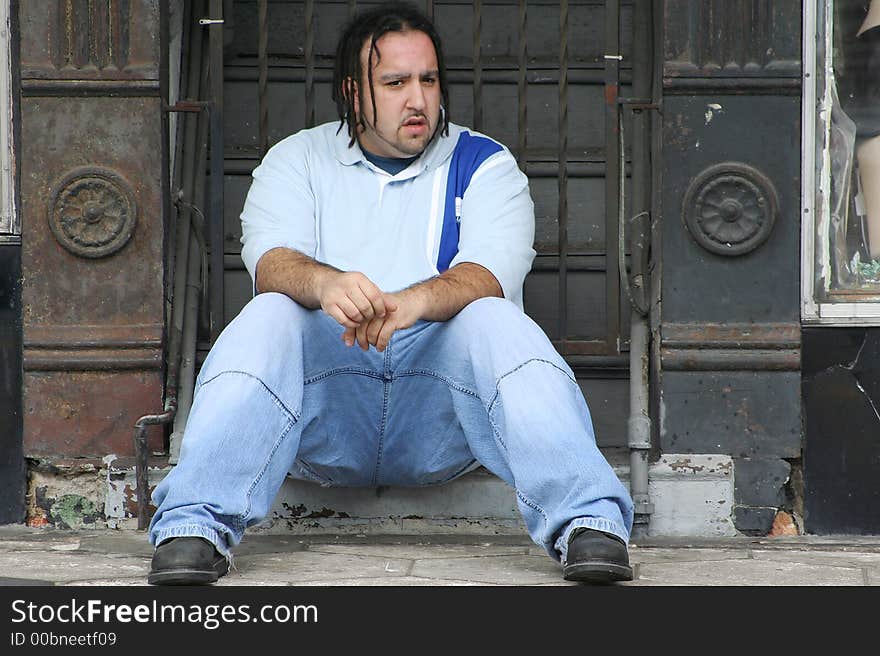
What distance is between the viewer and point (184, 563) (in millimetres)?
3043

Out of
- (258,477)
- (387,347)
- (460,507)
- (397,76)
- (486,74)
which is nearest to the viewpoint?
(258,477)

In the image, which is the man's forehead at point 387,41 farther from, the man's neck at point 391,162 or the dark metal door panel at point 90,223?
the dark metal door panel at point 90,223

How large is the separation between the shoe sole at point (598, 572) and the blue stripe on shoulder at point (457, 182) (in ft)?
3.57

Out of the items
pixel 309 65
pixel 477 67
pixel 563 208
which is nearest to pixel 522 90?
pixel 477 67

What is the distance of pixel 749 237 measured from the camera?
4133 mm

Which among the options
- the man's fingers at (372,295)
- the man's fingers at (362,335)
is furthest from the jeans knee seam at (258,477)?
the man's fingers at (372,295)

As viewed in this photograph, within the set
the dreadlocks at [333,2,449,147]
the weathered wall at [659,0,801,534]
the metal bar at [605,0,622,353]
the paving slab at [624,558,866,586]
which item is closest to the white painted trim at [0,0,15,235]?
the dreadlocks at [333,2,449,147]

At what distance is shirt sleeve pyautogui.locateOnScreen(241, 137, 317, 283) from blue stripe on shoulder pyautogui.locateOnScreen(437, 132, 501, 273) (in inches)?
14.7

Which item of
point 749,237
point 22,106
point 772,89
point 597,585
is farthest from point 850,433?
point 22,106

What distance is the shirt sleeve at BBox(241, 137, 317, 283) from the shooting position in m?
3.75

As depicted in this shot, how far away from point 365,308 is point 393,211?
0.66 meters

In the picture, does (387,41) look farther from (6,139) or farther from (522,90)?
(6,139)

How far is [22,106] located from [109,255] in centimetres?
52
